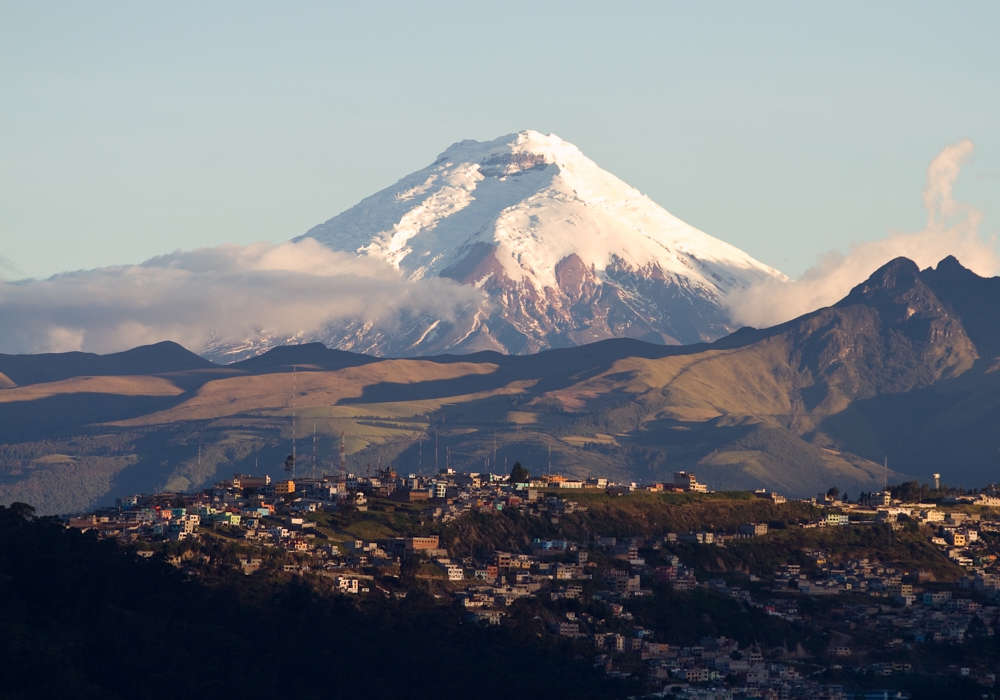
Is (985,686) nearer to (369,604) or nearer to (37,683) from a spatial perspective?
(369,604)

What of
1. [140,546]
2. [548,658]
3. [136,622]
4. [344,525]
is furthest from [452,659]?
[344,525]

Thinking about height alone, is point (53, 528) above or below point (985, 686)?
above

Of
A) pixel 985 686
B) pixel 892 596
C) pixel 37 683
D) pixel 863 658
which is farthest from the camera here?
pixel 892 596

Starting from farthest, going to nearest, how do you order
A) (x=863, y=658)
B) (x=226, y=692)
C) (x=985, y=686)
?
(x=863, y=658)
(x=985, y=686)
(x=226, y=692)

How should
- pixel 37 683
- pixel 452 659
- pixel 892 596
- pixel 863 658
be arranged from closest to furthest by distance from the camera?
pixel 37 683, pixel 452 659, pixel 863 658, pixel 892 596

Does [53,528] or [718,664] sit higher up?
[53,528]

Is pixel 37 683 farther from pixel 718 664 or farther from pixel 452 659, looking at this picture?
pixel 718 664

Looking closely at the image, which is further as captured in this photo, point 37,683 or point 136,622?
point 136,622

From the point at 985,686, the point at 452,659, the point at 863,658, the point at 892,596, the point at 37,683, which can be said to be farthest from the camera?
the point at 892,596

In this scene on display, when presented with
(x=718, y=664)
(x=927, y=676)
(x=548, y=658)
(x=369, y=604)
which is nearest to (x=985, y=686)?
(x=927, y=676)
